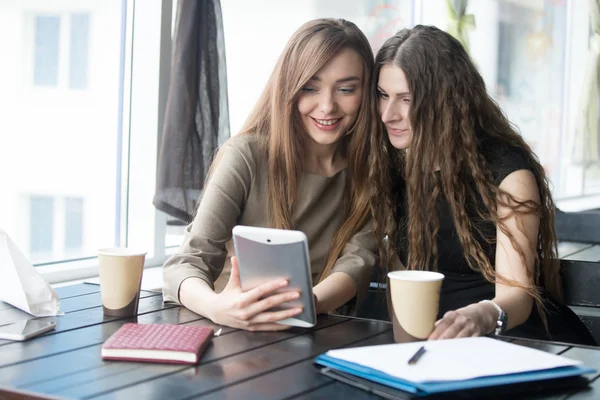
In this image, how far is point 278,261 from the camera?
1.41 metres

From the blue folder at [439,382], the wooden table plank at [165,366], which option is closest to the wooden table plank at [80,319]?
the wooden table plank at [165,366]

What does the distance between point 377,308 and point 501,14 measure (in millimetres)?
3952

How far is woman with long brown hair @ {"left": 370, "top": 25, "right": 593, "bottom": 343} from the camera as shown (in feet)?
6.41

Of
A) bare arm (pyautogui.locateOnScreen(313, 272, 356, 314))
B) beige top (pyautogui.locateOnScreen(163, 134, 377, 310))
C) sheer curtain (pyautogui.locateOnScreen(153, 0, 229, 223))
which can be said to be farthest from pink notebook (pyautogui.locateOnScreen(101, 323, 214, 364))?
sheer curtain (pyautogui.locateOnScreen(153, 0, 229, 223))

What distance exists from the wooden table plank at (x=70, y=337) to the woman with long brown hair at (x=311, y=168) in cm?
32

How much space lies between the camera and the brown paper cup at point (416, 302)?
1329mm

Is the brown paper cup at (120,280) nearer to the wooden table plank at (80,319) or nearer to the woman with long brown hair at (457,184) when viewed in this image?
the wooden table plank at (80,319)

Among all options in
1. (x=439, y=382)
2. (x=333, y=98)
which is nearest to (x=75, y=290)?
(x=333, y=98)

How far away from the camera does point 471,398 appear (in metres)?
1.08

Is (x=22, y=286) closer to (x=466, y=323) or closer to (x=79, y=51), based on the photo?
(x=466, y=323)

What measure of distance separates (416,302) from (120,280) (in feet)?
1.85

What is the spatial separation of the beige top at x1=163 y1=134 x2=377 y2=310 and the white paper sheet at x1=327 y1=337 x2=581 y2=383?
634 mm

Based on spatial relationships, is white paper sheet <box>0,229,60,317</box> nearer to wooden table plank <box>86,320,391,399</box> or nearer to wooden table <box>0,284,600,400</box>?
wooden table <box>0,284,600,400</box>

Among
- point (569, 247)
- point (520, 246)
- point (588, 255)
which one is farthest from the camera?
point (569, 247)
